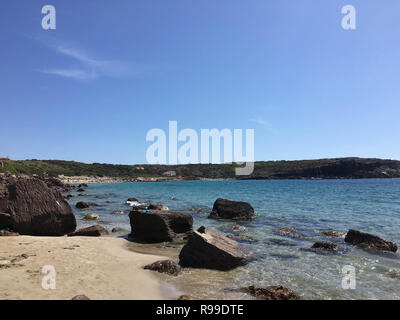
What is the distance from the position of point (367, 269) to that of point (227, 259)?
5.36 metres

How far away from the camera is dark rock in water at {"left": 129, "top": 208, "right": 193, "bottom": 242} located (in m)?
14.5

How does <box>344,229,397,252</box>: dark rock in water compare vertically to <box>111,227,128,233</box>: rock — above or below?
above

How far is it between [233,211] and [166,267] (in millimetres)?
13945

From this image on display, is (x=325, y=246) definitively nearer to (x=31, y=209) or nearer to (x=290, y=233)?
(x=290, y=233)

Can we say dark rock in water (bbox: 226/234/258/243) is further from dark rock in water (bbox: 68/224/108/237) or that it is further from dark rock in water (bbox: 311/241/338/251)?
dark rock in water (bbox: 68/224/108/237)

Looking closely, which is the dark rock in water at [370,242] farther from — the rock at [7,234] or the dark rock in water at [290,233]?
the rock at [7,234]

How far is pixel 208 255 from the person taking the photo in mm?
Result: 10117

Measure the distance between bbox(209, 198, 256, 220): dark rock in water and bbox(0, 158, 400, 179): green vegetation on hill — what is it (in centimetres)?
10911

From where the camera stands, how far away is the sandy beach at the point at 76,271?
697 centimetres

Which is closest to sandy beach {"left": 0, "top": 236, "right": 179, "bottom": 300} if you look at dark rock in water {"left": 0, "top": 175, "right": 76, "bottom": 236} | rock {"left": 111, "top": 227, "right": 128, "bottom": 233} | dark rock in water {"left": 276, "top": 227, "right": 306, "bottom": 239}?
dark rock in water {"left": 0, "top": 175, "right": 76, "bottom": 236}

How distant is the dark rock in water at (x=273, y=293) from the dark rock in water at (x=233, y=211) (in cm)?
1472

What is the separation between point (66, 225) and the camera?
1512 cm

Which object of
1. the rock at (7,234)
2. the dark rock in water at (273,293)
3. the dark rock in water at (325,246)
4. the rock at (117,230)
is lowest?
the rock at (117,230)

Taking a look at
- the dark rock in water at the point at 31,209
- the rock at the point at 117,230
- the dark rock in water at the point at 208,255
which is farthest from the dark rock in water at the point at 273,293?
the dark rock in water at the point at 31,209
